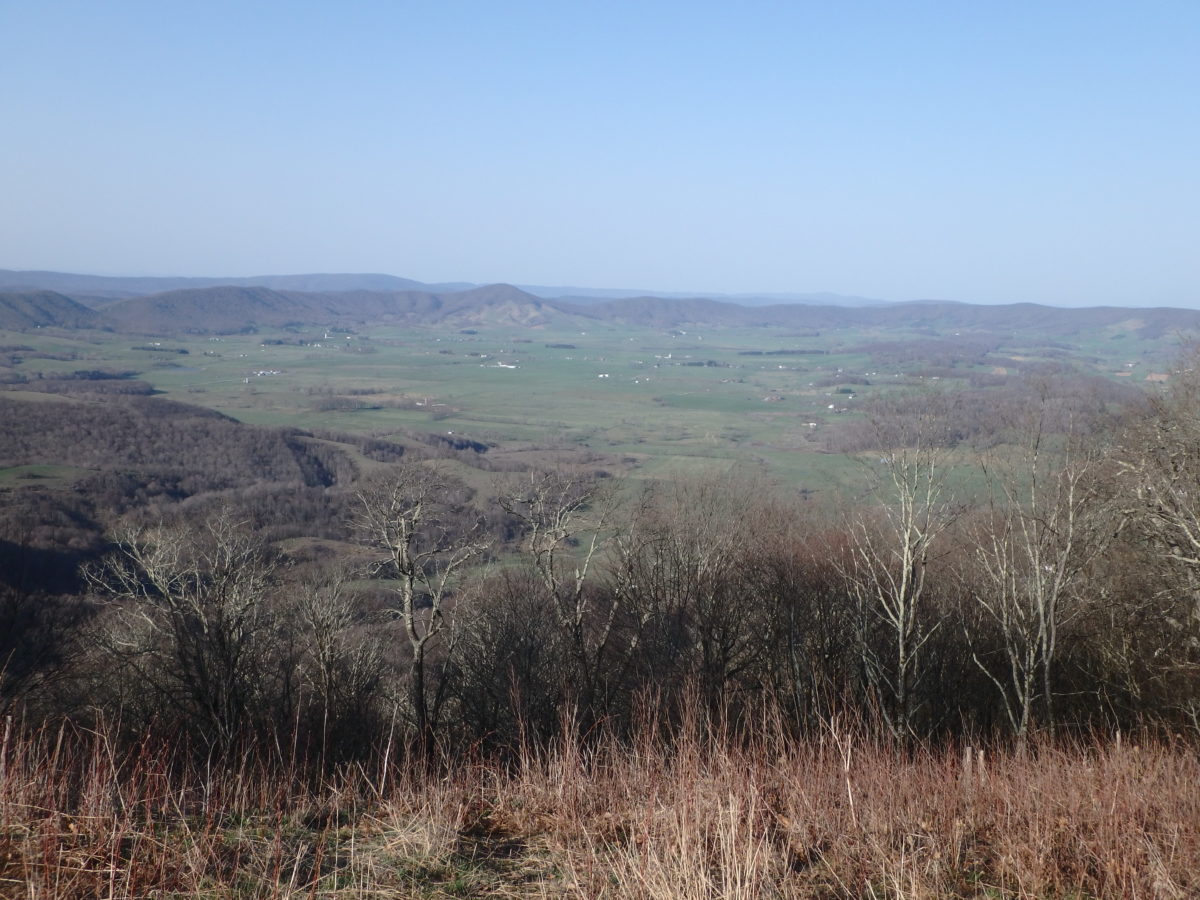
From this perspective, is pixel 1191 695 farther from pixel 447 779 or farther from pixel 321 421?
pixel 321 421

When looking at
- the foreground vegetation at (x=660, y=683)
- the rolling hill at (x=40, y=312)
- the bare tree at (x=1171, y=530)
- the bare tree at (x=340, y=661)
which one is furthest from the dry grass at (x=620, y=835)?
the rolling hill at (x=40, y=312)

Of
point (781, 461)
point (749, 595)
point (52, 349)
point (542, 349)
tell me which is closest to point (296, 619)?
point (749, 595)

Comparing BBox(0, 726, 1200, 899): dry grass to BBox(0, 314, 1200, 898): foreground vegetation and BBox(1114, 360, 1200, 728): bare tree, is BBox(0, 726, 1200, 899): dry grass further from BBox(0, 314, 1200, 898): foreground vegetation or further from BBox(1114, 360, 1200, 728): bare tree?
BBox(1114, 360, 1200, 728): bare tree

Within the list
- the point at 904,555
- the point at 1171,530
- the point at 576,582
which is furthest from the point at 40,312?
the point at 1171,530

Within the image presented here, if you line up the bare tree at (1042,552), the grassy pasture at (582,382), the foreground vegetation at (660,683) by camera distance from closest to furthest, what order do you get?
1. the foreground vegetation at (660,683)
2. the bare tree at (1042,552)
3. the grassy pasture at (582,382)

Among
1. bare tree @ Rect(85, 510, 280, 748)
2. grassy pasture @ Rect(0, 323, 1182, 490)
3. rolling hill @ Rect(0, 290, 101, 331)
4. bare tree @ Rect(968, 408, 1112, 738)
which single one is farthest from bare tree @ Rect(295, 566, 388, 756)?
rolling hill @ Rect(0, 290, 101, 331)

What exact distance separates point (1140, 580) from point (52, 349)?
131 m

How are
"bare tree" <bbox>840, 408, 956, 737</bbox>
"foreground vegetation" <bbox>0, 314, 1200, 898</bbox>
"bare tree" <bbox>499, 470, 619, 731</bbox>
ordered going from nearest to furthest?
1. "foreground vegetation" <bbox>0, 314, 1200, 898</bbox>
2. "bare tree" <bbox>840, 408, 956, 737</bbox>
3. "bare tree" <bbox>499, 470, 619, 731</bbox>

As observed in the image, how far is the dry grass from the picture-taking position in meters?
3.49

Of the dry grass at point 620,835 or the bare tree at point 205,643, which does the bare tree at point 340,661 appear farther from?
the dry grass at point 620,835

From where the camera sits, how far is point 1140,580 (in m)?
12.2

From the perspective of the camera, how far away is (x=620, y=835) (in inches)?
176

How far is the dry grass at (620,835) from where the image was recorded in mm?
3486

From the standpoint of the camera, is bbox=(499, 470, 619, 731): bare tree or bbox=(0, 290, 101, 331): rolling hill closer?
bbox=(499, 470, 619, 731): bare tree
